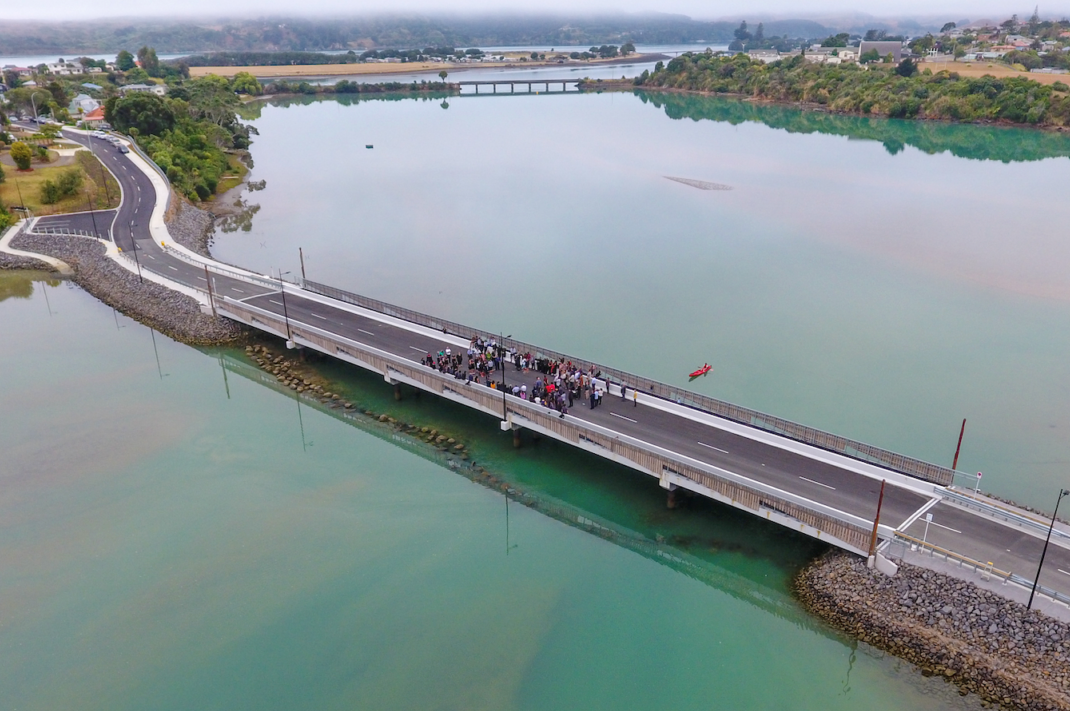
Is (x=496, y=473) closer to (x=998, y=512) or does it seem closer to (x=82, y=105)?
(x=998, y=512)

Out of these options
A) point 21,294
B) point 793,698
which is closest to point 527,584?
point 793,698

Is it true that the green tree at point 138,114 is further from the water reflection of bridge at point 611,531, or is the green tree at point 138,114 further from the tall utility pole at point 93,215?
the water reflection of bridge at point 611,531

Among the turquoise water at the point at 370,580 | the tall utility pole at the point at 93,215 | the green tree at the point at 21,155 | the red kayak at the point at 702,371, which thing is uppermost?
the green tree at the point at 21,155

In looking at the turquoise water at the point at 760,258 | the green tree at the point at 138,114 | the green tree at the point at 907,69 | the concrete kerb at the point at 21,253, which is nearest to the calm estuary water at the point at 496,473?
the turquoise water at the point at 760,258

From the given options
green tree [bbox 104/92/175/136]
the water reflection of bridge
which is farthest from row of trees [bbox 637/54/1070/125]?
the water reflection of bridge

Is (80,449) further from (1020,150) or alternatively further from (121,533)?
(1020,150)
